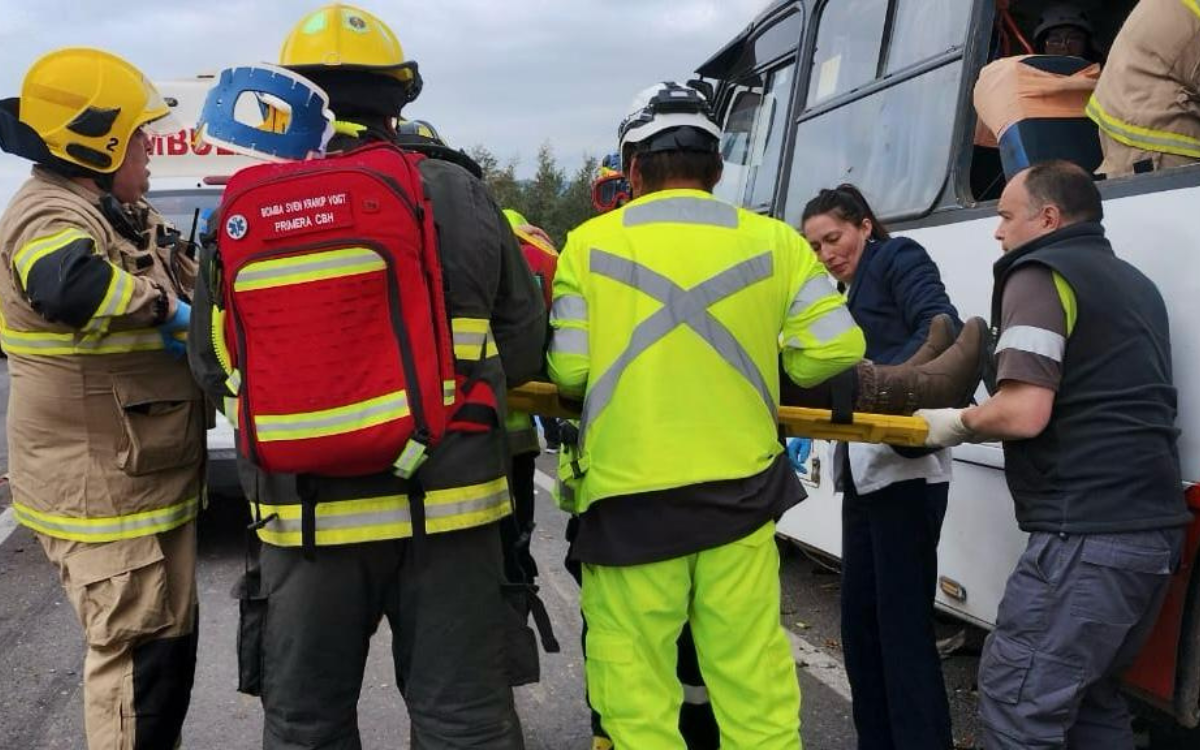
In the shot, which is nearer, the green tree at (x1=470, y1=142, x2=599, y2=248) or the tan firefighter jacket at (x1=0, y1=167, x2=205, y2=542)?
the tan firefighter jacket at (x1=0, y1=167, x2=205, y2=542)

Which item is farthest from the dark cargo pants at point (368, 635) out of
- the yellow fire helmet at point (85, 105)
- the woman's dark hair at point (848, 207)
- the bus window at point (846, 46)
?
the bus window at point (846, 46)

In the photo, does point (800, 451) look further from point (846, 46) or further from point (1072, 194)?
point (1072, 194)

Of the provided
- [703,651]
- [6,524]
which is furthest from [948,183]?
[6,524]

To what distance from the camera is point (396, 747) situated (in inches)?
142

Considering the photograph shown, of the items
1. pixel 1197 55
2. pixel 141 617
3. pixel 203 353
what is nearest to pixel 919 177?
pixel 1197 55

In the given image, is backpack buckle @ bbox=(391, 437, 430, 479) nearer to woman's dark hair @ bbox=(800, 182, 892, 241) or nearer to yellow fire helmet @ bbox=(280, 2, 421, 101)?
yellow fire helmet @ bbox=(280, 2, 421, 101)

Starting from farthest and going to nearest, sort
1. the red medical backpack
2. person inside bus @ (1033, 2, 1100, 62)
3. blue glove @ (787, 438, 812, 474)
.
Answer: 1. blue glove @ (787, 438, 812, 474)
2. person inside bus @ (1033, 2, 1100, 62)
3. the red medical backpack

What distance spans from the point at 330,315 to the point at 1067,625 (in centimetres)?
187

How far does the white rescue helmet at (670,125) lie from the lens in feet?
7.89

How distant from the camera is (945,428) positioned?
2.52 m

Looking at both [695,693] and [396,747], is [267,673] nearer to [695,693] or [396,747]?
[695,693]

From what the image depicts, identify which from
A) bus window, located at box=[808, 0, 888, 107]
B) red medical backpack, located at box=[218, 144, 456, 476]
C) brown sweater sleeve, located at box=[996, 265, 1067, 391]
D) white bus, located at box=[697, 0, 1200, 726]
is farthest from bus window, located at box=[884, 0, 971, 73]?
red medical backpack, located at box=[218, 144, 456, 476]

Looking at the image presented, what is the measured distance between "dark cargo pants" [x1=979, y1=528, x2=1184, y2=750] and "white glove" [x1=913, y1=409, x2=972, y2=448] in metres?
0.33

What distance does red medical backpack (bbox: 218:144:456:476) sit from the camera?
192 cm
